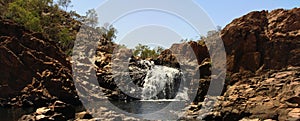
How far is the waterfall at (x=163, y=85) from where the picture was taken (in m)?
40.8

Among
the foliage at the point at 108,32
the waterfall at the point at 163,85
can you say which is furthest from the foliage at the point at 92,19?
the waterfall at the point at 163,85

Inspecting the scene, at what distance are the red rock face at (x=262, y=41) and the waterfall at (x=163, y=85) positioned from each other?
7.73 m

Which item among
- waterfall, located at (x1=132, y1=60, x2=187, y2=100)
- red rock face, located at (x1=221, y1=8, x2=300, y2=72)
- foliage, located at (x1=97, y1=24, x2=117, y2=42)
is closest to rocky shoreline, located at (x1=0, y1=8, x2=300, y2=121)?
red rock face, located at (x1=221, y1=8, x2=300, y2=72)

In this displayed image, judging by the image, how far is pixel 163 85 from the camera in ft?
136

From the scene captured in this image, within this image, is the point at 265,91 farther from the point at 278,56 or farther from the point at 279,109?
the point at 278,56

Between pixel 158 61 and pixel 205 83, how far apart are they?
13.9 m

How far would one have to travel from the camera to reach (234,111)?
24.4m

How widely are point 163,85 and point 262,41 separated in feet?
44.2

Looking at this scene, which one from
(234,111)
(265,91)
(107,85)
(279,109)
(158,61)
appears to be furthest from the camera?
(158,61)

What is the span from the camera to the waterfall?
4081cm

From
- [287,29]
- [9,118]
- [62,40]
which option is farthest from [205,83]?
[62,40]

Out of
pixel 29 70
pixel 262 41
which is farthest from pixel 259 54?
pixel 29 70

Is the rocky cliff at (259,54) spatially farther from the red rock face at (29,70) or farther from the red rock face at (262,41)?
the red rock face at (29,70)

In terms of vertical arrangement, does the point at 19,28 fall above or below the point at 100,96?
above
